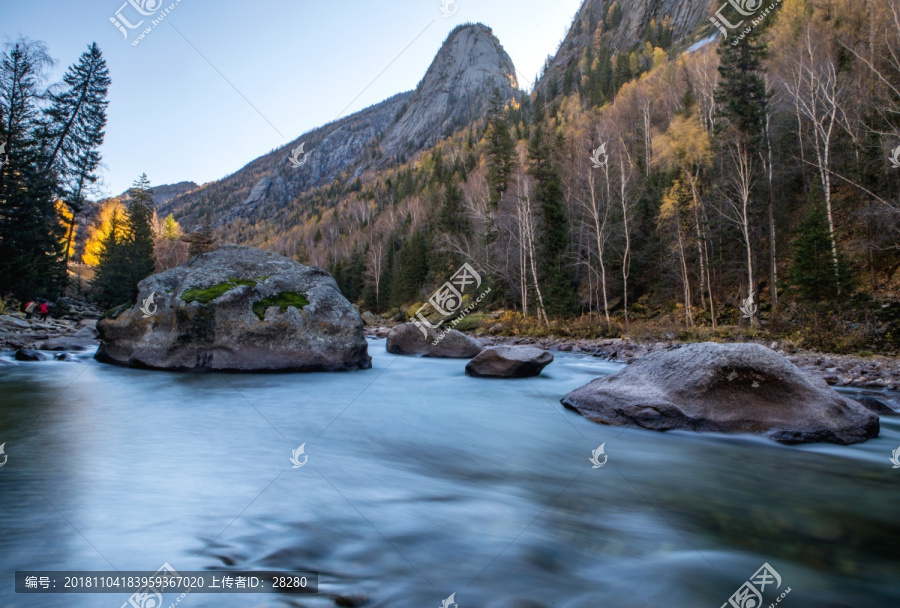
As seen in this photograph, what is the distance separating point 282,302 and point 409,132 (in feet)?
506

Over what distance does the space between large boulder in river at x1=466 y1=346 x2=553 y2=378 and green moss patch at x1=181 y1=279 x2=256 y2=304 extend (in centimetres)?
555

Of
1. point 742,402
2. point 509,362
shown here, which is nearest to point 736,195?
point 509,362

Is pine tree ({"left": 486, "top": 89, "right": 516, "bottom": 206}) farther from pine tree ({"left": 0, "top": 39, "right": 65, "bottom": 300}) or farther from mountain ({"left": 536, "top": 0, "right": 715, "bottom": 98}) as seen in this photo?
mountain ({"left": 536, "top": 0, "right": 715, "bottom": 98})

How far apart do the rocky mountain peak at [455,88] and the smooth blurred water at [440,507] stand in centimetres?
13096

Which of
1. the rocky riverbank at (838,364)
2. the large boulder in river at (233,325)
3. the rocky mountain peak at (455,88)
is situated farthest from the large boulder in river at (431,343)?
the rocky mountain peak at (455,88)

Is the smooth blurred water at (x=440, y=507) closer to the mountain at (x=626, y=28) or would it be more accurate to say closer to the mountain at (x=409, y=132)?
the mountain at (x=626, y=28)

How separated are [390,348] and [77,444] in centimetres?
1136

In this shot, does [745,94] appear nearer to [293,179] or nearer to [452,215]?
[452,215]

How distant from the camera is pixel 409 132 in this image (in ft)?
498

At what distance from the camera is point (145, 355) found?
929 centimetres

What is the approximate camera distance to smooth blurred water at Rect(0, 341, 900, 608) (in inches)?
93.6

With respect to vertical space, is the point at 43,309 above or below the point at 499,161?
below

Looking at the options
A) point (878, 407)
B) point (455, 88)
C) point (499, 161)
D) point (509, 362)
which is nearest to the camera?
point (878, 407)

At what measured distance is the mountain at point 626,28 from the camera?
70.0 m
